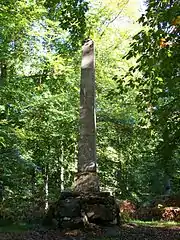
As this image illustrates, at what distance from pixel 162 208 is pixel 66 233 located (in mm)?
7353

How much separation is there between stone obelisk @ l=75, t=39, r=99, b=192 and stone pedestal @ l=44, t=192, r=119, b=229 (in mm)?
351

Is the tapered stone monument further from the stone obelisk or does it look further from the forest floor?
the forest floor

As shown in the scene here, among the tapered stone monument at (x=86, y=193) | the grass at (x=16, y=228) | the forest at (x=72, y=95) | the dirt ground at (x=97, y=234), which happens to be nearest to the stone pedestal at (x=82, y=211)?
the tapered stone monument at (x=86, y=193)

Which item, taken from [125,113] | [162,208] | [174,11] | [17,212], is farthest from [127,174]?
[174,11]

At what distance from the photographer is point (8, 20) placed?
38.9 ft

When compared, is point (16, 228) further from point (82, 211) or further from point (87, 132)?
point (87, 132)

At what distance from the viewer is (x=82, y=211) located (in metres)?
9.05

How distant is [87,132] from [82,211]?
217 centimetres

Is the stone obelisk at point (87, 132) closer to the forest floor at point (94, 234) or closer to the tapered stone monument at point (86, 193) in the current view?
the tapered stone monument at point (86, 193)

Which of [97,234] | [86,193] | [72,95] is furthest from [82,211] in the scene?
[72,95]

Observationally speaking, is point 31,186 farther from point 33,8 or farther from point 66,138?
point 33,8

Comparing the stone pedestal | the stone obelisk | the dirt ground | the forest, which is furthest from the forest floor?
the forest

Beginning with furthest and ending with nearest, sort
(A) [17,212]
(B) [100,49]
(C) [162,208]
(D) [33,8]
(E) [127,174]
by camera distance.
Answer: (E) [127,174], (B) [100,49], (C) [162,208], (D) [33,8], (A) [17,212]

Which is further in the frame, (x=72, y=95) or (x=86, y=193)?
(x=72, y=95)
